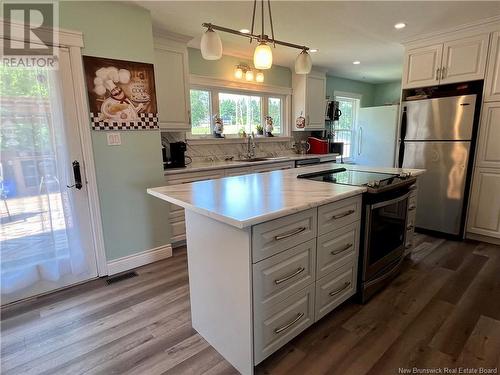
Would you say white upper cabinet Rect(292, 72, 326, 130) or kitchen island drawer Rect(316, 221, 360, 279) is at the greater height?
white upper cabinet Rect(292, 72, 326, 130)

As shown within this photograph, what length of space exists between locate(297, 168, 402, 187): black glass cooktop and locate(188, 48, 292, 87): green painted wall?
2.27 m

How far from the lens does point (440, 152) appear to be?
3.24 meters

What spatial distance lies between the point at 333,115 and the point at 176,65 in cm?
339

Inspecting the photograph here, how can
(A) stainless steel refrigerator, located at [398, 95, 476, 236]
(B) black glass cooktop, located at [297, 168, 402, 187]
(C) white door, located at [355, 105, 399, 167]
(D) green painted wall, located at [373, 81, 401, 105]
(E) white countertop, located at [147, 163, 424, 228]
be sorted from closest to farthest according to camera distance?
(E) white countertop, located at [147, 163, 424, 228] → (B) black glass cooktop, located at [297, 168, 402, 187] → (A) stainless steel refrigerator, located at [398, 95, 476, 236] → (C) white door, located at [355, 105, 399, 167] → (D) green painted wall, located at [373, 81, 401, 105]

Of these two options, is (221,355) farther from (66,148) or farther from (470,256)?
(470,256)

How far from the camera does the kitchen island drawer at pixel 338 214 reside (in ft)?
5.38

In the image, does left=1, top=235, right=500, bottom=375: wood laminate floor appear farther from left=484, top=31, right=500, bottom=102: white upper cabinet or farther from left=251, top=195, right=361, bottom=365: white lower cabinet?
left=484, top=31, right=500, bottom=102: white upper cabinet

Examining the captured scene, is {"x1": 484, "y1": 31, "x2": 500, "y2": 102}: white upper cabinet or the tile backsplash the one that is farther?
the tile backsplash

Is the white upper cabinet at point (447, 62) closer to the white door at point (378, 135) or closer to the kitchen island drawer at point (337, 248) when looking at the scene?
the white door at point (378, 135)

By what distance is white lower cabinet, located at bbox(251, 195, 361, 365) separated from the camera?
4.47 feet
